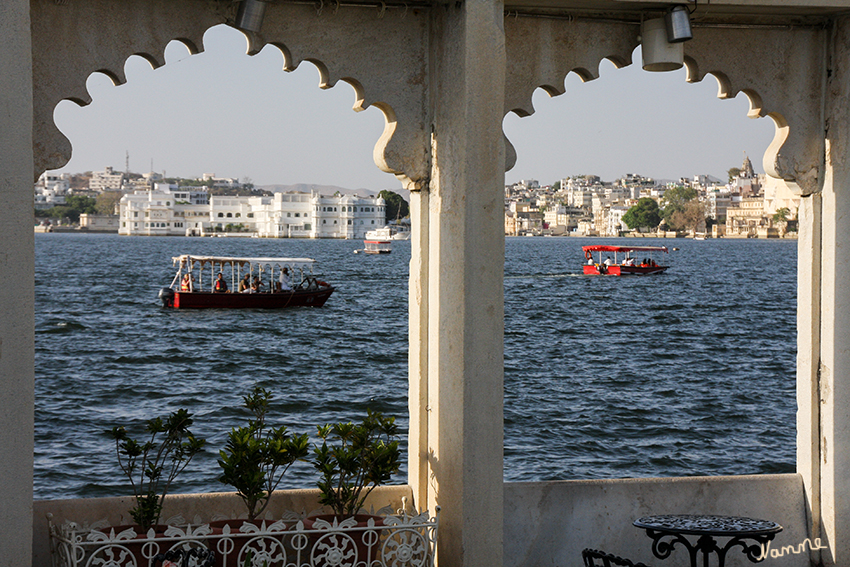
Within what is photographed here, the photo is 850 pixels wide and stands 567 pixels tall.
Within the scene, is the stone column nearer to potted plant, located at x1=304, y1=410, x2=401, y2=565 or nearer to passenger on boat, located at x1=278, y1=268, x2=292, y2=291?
potted plant, located at x1=304, y1=410, x2=401, y2=565

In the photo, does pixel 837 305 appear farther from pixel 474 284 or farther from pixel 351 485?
pixel 351 485

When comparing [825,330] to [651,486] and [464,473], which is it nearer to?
[651,486]

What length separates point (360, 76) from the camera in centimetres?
460

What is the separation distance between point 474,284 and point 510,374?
27849 millimetres

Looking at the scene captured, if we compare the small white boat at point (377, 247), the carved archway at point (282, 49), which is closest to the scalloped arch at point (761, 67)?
the carved archway at point (282, 49)

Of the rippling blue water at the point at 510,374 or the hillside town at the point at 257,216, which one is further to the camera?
the hillside town at the point at 257,216

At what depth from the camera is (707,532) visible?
173 inches

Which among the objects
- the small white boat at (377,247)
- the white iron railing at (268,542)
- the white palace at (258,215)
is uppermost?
the white palace at (258,215)

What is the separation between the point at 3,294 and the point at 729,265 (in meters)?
97.8

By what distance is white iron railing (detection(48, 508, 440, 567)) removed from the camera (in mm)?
4055

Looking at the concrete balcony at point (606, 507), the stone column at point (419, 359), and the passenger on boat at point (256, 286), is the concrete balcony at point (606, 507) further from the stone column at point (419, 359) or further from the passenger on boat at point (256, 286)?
the passenger on boat at point (256, 286)

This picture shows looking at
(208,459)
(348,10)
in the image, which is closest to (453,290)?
(348,10)

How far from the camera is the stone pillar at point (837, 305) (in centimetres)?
494

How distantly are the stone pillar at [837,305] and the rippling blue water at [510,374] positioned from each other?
38.8 ft
